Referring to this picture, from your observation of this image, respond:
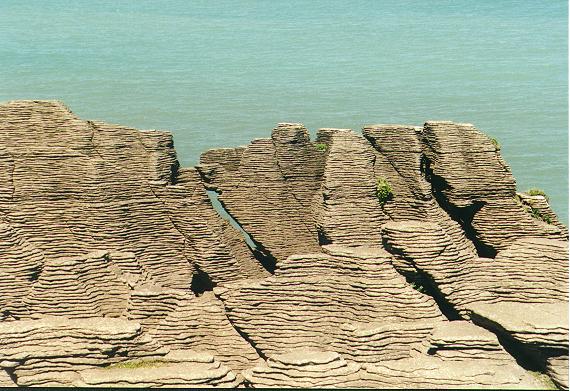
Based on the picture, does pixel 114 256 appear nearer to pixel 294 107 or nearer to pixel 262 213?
pixel 262 213

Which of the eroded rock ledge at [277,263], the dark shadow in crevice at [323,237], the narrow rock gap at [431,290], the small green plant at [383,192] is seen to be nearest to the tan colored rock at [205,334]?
the eroded rock ledge at [277,263]

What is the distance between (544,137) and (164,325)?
2711cm

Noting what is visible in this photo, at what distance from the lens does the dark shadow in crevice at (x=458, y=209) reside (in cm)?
2034

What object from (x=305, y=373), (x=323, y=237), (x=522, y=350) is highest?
(x=323, y=237)

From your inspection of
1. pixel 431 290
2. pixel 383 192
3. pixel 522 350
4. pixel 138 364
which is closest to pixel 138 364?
pixel 138 364

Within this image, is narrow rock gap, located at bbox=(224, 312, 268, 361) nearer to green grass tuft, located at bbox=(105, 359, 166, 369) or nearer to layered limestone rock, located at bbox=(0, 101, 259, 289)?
green grass tuft, located at bbox=(105, 359, 166, 369)

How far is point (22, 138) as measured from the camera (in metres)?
19.2

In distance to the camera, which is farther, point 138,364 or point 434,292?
point 434,292

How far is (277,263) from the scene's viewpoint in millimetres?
19203

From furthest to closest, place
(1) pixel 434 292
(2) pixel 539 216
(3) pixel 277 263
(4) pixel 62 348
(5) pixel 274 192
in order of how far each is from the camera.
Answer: (2) pixel 539 216 < (5) pixel 274 192 < (3) pixel 277 263 < (1) pixel 434 292 < (4) pixel 62 348

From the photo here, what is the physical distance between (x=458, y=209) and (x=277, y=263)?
469 centimetres

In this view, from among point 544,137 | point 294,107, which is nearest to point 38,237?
point 294,107

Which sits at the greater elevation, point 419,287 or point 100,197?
point 100,197

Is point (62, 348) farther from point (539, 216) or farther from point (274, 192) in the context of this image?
point (539, 216)
